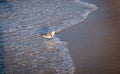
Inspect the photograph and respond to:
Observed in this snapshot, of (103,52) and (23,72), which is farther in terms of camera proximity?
(103,52)

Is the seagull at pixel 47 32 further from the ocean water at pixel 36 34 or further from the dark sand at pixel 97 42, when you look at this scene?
the dark sand at pixel 97 42

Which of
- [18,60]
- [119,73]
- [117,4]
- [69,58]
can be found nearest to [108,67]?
[119,73]

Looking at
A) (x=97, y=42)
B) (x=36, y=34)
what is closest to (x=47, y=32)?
(x=36, y=34)

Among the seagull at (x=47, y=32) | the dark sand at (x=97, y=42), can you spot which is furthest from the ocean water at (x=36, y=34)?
the dark sand at (x=97, y=42)

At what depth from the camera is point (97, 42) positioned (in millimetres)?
5621

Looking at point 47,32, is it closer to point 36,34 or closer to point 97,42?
point 36,34

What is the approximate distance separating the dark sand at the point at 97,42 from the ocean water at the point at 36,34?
0.22 metres

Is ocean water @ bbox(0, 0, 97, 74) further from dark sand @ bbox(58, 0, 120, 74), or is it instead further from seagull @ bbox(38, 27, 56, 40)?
dark sand @ bbox(58, 0, 120, 74)

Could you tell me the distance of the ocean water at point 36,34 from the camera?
16.2 feet

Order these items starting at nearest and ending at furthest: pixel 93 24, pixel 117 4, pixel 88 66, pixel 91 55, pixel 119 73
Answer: pixel 119 73, pixel 88 66, pixel 91 55, pixel 93 24, pixel 117 4

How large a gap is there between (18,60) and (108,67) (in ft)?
6.63

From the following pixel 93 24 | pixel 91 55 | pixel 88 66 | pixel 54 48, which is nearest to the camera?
pixel 88 66

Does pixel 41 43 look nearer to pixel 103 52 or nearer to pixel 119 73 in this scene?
pixel 103 52

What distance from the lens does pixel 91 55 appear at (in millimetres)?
5102
